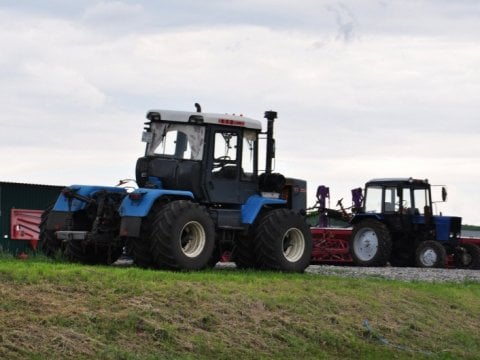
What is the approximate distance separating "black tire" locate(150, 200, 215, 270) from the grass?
2.60 ft

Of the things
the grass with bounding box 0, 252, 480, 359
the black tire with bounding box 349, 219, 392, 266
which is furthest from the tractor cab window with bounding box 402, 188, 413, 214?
the grass with bounding box 0, 252, 480, 359

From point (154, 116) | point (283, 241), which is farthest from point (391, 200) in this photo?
point (154, 116)

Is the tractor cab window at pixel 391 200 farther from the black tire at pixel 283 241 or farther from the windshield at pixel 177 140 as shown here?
the windshield at pixel 177 140

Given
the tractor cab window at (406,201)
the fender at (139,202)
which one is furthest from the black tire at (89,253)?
the tractor cab window at (406,201)

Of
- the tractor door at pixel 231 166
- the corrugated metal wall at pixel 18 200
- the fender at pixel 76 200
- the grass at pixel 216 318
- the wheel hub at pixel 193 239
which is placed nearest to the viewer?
the grass at pixel 216 318

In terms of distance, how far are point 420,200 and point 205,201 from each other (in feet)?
42.0

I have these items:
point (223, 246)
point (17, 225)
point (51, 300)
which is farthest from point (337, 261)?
point (51, 300)

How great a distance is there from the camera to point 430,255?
28.5 meters

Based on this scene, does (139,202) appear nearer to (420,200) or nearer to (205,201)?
(205,201)

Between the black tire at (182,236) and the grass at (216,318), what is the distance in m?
0.79

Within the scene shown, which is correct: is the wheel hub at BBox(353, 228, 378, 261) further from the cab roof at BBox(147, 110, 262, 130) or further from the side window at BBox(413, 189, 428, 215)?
the cab roof at BBox(147, 110, 262, 130)

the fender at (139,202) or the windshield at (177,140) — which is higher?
the windshield at (177,140)

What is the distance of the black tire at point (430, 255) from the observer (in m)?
28.3

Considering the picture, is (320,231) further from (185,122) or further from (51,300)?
(51,300)
